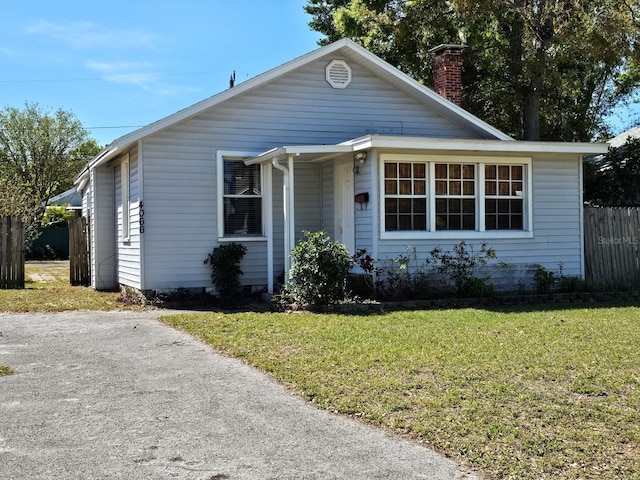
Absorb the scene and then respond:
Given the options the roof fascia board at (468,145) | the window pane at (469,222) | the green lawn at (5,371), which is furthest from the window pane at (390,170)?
the green lawn at (5,371)

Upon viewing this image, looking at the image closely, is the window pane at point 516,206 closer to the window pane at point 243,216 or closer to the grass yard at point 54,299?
the window pane at point 243,216

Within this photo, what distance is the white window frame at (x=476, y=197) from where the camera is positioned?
42.9 feet

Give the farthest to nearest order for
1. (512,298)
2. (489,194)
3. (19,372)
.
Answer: (489,194)
(512,298)
(19,372)

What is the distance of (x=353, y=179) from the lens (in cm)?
1359

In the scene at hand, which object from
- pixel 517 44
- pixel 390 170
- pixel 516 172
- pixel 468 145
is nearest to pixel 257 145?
pixel 390 170

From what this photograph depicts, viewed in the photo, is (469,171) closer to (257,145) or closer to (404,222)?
(404,222)

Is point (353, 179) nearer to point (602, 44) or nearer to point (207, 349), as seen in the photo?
point (207, 349)

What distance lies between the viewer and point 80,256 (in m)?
18.1

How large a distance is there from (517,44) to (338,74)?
30.9 feet

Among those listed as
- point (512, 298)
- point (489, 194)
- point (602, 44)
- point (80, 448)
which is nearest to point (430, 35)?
point (602, 44)

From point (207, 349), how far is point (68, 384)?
205cm

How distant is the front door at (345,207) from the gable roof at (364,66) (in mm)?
2357

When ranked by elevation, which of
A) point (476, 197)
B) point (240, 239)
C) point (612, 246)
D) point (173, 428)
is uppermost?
point (476, 197)

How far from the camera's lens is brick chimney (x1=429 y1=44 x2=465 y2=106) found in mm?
16469
